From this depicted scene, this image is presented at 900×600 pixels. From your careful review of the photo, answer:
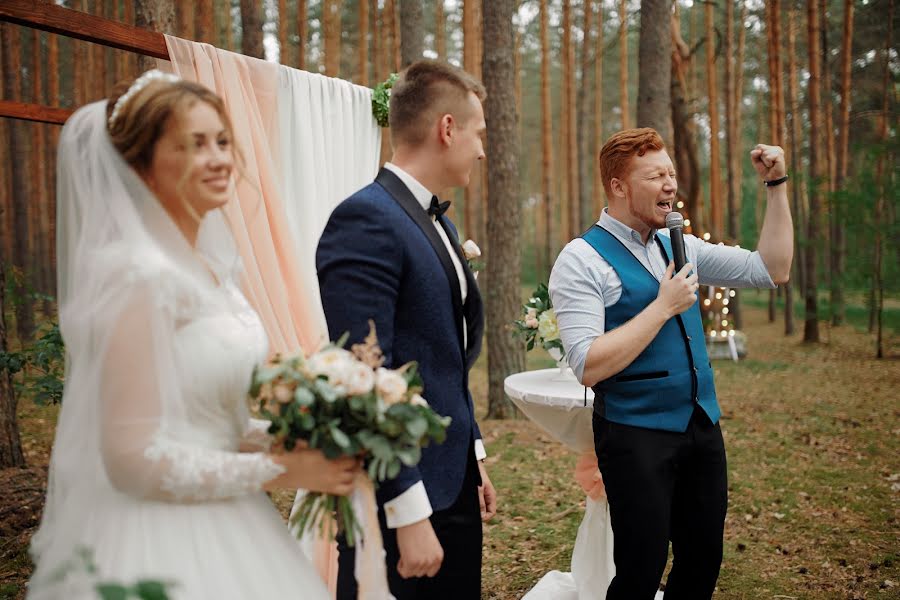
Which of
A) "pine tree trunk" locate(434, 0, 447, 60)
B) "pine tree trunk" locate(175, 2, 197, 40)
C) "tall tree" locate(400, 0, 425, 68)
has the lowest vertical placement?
"tall tree" locate(400, 0, 425, 68)

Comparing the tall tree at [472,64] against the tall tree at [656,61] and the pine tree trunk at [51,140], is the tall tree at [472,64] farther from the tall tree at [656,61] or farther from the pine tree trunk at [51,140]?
the pine tree trunk at [51,140]

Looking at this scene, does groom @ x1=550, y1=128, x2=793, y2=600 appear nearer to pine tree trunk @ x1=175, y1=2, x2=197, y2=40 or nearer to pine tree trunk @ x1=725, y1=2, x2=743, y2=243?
pine tree trunk @ x1=175, y1=2, x2=197, y2=40

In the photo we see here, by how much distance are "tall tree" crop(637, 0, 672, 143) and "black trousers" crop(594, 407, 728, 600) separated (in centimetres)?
586

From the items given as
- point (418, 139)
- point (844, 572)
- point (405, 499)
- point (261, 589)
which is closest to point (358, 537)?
point (405, 499)

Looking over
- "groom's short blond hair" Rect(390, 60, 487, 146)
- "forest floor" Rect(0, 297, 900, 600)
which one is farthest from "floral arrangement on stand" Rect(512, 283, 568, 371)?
"groom's short blond hair" Rect(390, 60, 487, 146)

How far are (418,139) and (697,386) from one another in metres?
1.24

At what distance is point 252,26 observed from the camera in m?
8.98

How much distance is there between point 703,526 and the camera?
2.50 m

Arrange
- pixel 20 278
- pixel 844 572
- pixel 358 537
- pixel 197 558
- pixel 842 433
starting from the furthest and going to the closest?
pixel 842 433
pixel 20 278
pixel 844 572
pixel 358 537
pixel 197 558

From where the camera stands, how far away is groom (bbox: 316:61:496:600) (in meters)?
1.74

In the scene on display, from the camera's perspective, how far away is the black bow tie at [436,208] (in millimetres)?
1973

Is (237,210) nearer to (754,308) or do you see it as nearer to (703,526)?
(703,526)

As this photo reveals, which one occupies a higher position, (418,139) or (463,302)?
(418,139)

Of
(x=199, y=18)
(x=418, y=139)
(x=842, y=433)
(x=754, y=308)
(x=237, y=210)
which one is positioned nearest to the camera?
(x=418, y=139)
